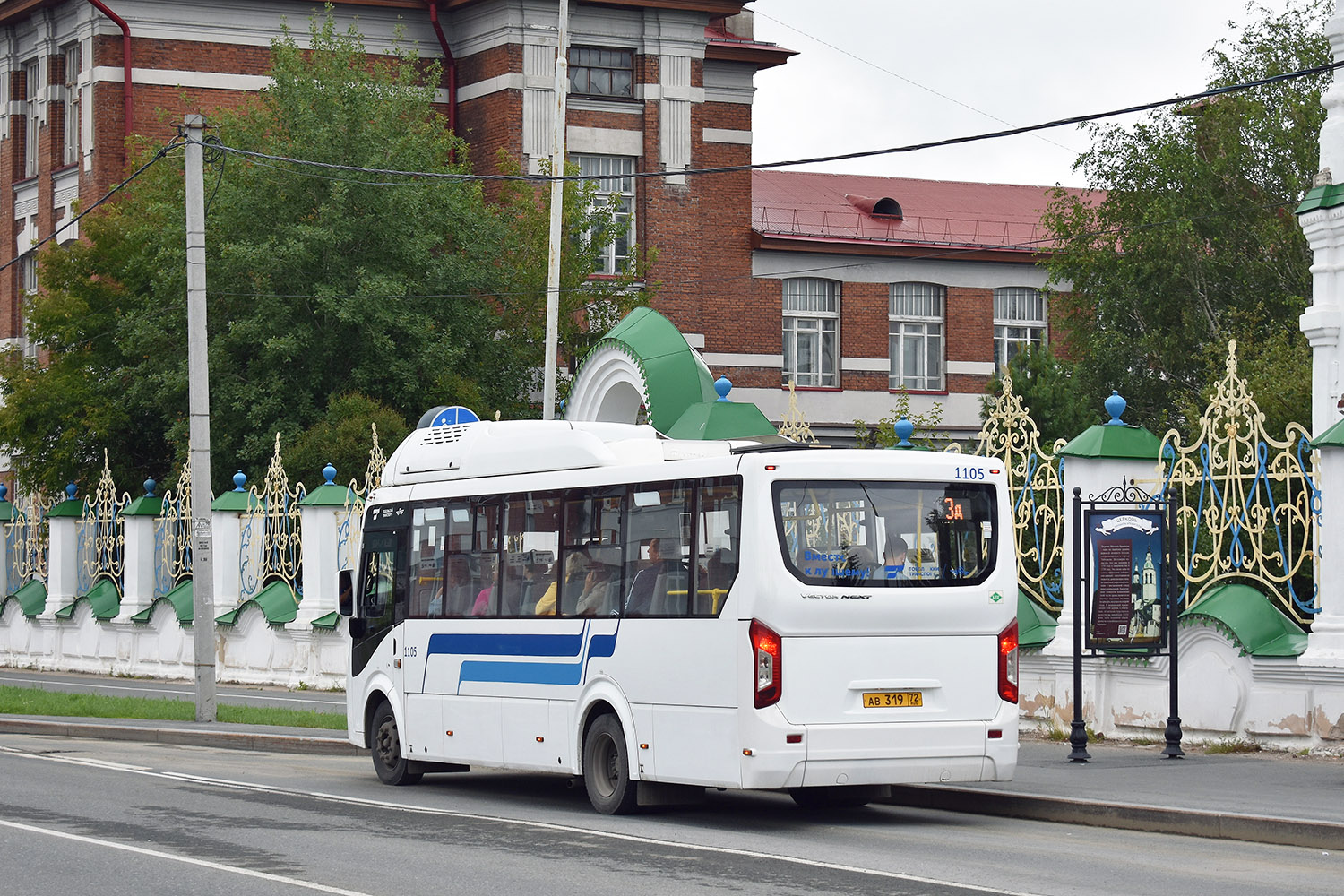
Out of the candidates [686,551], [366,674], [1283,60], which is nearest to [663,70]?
[1283,60]

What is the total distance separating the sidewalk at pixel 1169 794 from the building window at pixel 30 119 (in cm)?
3767

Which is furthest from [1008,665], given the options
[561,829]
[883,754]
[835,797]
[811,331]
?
[811,331]

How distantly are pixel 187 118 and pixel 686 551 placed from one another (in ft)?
44.0

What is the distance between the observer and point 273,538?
30969 millimetres

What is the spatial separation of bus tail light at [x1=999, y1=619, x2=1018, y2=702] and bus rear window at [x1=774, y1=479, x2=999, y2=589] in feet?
1.46

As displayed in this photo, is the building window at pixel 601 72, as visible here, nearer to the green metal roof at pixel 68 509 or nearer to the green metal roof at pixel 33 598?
the green metal roof at pixel 68 509

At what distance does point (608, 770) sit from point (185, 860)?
3.63 meters

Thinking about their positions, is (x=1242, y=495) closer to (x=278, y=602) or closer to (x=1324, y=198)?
(x=1324, y=198)

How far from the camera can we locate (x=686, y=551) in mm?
13203

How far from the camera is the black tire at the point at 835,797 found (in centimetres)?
1398

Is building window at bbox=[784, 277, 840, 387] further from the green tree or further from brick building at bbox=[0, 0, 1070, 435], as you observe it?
the green tree

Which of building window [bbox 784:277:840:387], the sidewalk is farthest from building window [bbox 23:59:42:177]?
the sidewalk

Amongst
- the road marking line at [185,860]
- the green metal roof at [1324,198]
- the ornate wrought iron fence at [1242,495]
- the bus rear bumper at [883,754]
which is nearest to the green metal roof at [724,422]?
the green metal roof at [1324,198]

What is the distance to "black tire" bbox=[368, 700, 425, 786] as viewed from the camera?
16.5 meters
